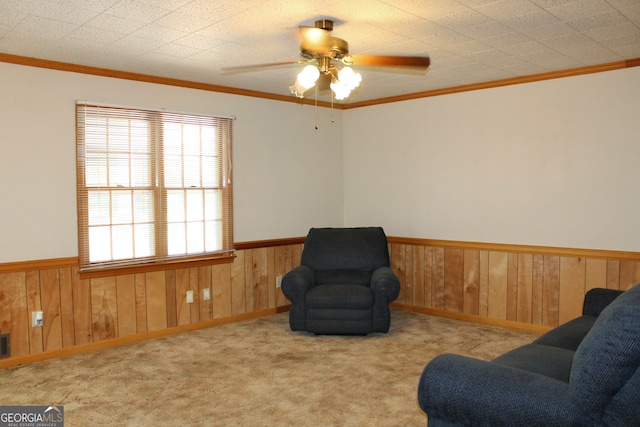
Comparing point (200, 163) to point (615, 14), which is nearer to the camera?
point (615, 14)

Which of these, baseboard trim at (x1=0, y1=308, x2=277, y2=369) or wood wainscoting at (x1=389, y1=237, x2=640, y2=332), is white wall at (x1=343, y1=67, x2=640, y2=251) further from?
baseboard trim at (x1=0, y1=308, x2=277, y2=369)

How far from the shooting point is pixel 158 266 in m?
4.64

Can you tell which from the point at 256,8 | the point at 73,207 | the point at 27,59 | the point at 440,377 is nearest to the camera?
the point at 440,377

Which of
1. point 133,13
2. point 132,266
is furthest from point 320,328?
point 133,13

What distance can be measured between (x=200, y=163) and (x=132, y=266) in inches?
45.9

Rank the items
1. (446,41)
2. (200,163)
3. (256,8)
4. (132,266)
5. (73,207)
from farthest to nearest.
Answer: (200,163)
(132,266)
(73,207)
(446,41)
(256,8)

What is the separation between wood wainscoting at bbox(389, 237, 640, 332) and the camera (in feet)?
14.3

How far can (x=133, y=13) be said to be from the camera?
293 cm

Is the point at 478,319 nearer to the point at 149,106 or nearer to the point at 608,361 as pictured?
the point at 608,361

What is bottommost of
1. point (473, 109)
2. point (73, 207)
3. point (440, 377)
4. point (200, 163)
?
point (440, 377)

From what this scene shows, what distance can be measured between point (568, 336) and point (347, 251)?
2.56 metres

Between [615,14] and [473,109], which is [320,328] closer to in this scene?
Result: [473,109]

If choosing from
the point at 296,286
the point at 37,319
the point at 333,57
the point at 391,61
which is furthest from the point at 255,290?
the point at 391,61

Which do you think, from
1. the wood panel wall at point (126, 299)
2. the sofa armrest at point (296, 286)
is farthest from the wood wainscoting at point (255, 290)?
the sofa armrest at point (296, 286)
